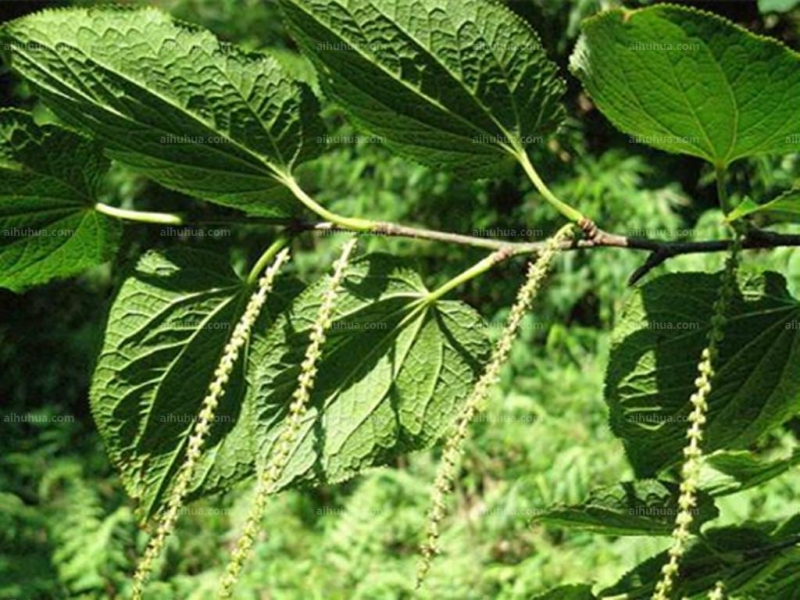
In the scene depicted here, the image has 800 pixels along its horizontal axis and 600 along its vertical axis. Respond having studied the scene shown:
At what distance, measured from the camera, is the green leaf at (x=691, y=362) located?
62 cm

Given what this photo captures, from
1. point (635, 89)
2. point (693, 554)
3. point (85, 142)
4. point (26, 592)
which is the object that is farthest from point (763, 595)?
point (26, 592)

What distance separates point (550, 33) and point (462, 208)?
659mm

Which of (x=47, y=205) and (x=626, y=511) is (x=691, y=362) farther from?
(x=47, y=205)

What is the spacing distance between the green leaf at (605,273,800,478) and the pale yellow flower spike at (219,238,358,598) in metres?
0.16

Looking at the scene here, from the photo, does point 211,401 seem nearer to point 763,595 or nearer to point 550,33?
point 763,595

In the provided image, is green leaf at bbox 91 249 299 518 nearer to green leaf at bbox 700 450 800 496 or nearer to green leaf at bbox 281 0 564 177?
green leaf at bbox 281 0 564 177

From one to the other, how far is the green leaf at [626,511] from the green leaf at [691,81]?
184 mm

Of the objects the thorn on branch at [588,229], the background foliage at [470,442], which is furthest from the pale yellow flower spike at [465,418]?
the background foliage at [470,442]

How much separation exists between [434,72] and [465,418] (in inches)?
7.2

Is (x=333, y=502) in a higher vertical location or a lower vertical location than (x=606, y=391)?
lower

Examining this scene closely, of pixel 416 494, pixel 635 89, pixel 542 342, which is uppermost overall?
pixel 635 89

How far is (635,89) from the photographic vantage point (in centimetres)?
53

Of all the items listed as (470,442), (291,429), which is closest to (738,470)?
(291,429)

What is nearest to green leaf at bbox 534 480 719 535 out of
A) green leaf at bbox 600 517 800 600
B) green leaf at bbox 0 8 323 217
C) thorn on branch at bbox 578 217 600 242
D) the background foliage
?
green leaf at bbox 600 517 800 600
